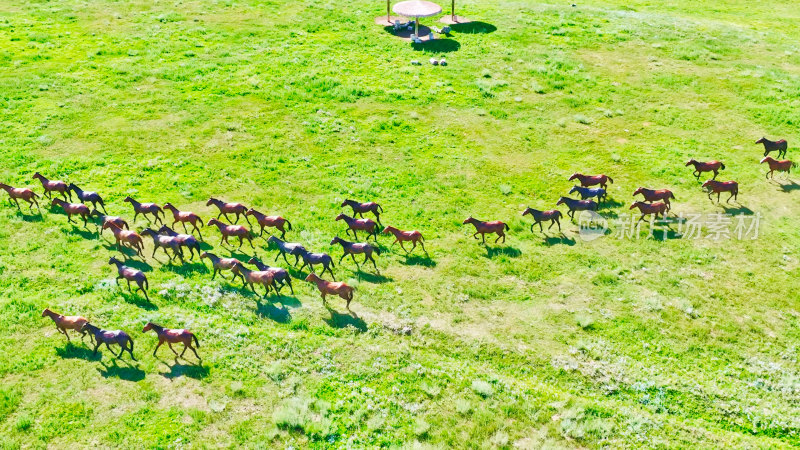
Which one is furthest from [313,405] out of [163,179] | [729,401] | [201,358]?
[163,179]

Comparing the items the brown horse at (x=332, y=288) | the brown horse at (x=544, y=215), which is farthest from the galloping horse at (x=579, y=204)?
the brown horse at (x=332, y=288)

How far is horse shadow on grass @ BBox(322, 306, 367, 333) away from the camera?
1880 cm

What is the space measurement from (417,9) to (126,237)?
28.7 meters

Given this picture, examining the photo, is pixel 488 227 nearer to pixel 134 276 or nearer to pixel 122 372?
pixel 134 276

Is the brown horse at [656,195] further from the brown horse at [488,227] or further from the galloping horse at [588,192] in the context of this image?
the brown horse at [488,227]

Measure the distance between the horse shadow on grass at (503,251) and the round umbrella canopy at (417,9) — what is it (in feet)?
79.5

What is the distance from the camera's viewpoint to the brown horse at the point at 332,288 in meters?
19.1

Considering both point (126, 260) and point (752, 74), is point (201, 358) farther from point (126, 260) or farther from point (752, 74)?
point (752, 74)

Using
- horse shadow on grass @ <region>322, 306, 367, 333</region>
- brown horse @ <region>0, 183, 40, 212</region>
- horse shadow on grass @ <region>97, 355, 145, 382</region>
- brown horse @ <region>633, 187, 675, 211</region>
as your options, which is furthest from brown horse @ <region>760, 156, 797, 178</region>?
brown horse @ <region>0, 183, 40, 212</region>

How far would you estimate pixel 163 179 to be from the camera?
27000mm

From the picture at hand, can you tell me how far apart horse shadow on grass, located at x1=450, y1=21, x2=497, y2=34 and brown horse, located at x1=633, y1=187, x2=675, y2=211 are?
23.8 metres

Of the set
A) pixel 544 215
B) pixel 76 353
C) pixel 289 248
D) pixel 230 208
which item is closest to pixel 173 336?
pixel 76 353

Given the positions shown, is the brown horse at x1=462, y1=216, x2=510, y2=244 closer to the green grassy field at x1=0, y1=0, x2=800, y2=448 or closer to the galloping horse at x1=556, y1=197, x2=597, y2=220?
the green grassy field at x1=0, y1=0, x2=800, y2=448

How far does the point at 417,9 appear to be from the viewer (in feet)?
137
